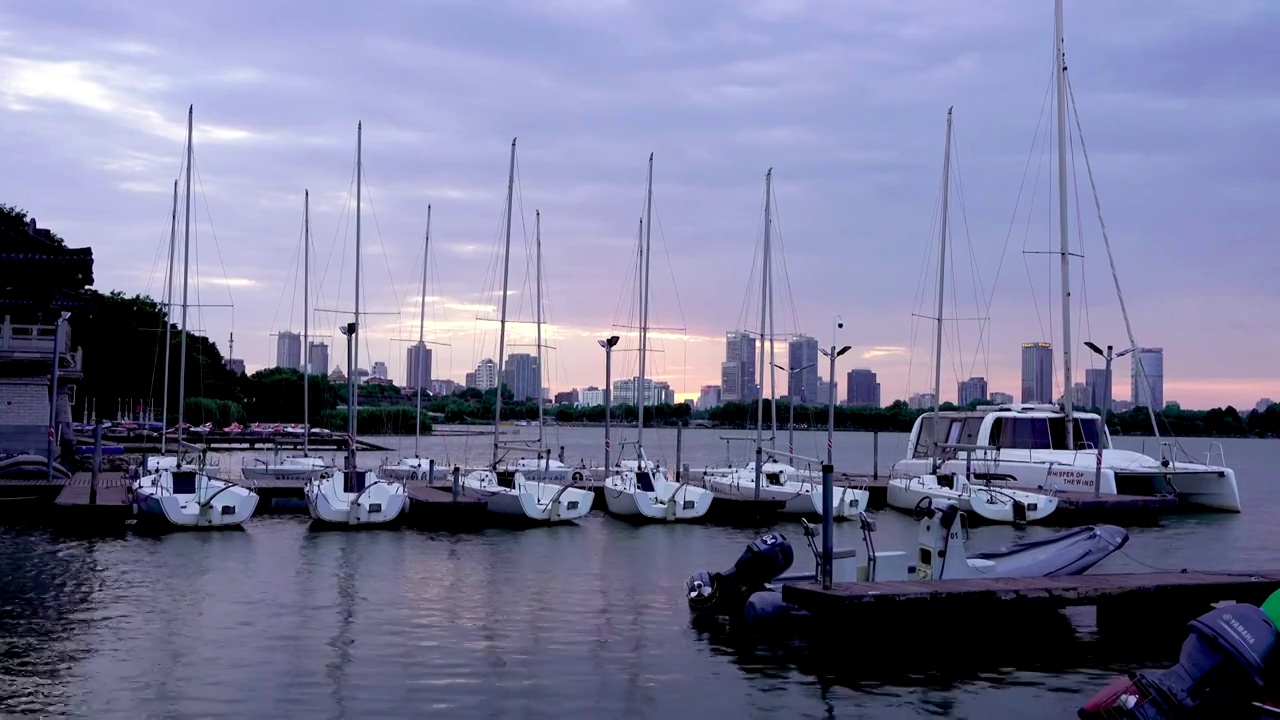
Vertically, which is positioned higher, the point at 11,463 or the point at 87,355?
the point at 87,355

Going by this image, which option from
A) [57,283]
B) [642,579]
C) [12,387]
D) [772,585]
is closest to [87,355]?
[57,283]

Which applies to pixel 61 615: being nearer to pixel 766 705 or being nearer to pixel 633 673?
pixel 633 673

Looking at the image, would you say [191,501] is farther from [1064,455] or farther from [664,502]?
[1064,455]

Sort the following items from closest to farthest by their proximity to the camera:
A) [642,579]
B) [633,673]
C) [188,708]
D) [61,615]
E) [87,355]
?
1. [188,708]
2. [633,673]
3. [61,615]
4. [642,579]
5. [87,355]

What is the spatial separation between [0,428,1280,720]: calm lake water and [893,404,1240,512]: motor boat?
13.2 metres

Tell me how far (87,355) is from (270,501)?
161ft

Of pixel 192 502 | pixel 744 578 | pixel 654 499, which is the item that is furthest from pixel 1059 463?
pixel 192 502

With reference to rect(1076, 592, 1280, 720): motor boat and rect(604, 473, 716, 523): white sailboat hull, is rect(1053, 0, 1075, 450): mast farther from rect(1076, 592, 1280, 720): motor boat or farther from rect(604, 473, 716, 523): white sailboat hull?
rect(1076, 592, 1280, 720): motor boat

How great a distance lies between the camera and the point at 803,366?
6072 cm

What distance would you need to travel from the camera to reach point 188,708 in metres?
14.8

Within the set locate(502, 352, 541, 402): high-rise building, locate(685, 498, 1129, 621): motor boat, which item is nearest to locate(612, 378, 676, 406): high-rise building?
locate(502, 352, 541, 402): high-rise building

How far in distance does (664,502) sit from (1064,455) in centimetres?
1753

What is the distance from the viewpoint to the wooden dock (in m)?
18.1

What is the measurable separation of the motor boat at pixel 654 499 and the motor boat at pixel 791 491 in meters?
2.17
